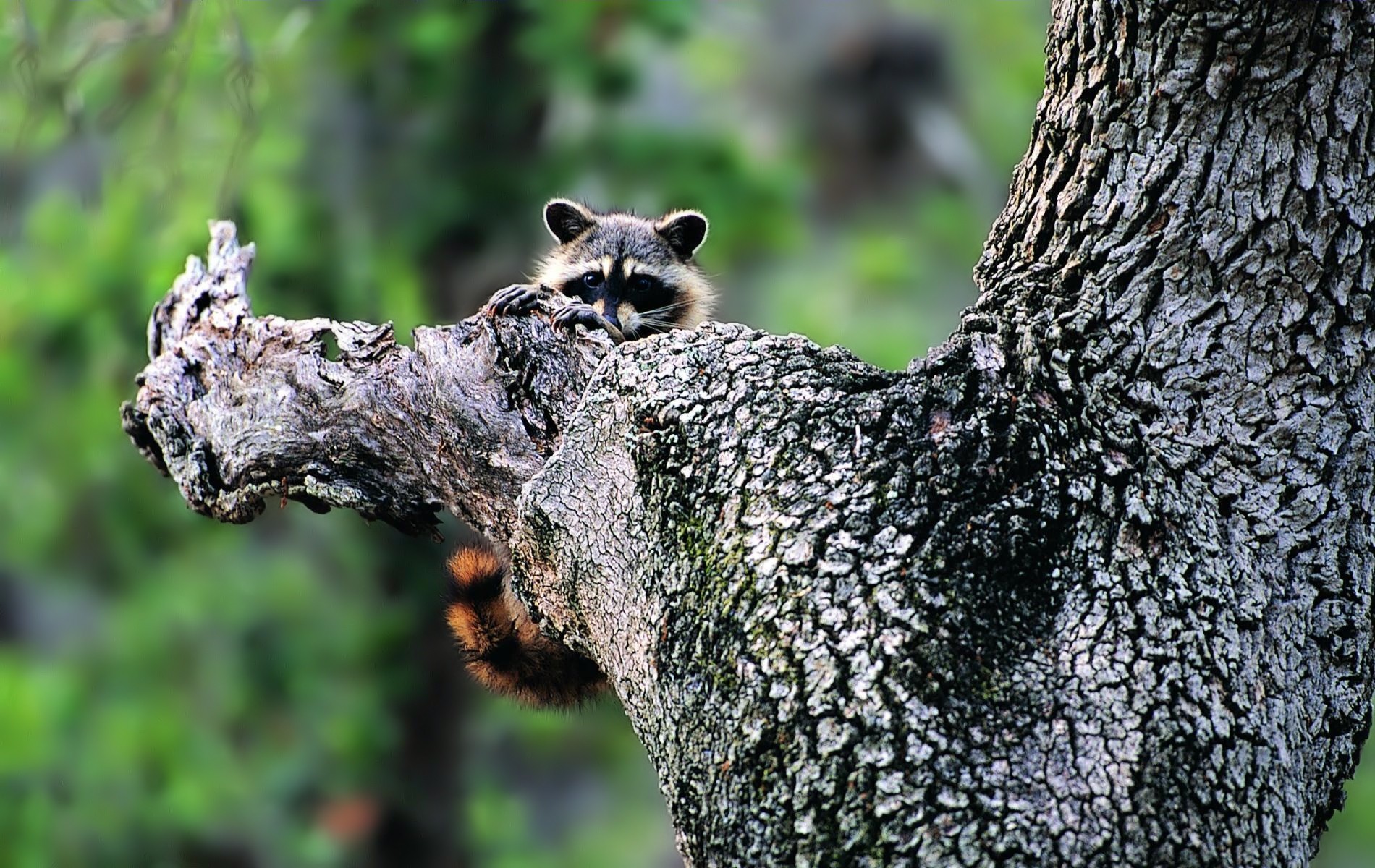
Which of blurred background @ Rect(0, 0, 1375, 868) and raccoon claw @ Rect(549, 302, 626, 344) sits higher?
blurred background @ Rect(0, 0, 1375, 868)

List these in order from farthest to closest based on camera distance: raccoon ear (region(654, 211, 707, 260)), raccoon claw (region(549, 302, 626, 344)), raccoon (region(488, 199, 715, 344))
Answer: raccoon ear (region(654, 211, 707, 260)) → raccoon (region(488, 199, 715, 344)) → raccoon claw (region(549, 302, 626, 344))

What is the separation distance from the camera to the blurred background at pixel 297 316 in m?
6.46

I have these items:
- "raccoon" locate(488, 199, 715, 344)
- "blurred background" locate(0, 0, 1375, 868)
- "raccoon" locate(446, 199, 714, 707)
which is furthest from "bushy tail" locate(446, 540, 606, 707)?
"blurred background" locate(0, 0, 1375, 868)

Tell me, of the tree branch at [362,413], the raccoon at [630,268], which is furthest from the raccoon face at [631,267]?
the tree branch at [362,413]

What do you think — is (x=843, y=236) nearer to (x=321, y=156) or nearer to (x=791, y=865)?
(x=321, y=156)

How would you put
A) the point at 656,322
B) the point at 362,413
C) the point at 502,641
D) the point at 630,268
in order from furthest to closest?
the point at 630,268
the point at 656,322
the point at 502,641
the point at 362,413

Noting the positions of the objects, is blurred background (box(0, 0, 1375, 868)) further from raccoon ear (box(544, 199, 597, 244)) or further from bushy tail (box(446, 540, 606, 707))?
bushy tail (box(446, 540, 606, 707))

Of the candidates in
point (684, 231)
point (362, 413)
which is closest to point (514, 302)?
point (362, 413)

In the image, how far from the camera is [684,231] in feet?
17.5

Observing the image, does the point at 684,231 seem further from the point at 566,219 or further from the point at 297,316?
the point at 297,316

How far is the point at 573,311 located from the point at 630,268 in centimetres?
198

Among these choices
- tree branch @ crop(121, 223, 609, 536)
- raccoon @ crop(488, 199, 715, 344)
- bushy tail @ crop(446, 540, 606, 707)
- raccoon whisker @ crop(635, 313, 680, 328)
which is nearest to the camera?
tree branch @ crop(121, 223, 609, 536)

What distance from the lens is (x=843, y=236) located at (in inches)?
363

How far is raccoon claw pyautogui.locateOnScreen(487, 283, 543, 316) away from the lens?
3021 millimetres
